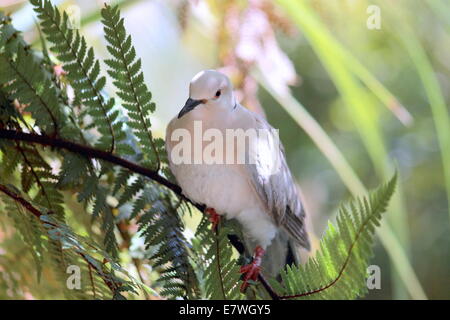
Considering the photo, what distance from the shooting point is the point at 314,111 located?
2.55 meters

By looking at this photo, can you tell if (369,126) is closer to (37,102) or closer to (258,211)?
(258,211)

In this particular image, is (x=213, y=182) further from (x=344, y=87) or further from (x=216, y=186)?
(x=344, y=87)

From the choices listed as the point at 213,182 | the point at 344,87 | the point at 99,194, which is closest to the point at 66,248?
the point at 99,194

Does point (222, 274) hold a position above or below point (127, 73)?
below

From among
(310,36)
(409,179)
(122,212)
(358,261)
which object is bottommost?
(358,261)

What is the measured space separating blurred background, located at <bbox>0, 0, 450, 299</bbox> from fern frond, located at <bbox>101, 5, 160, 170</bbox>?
158 mm

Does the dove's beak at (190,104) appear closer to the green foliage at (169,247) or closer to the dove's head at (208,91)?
the dove's head at (208,91)

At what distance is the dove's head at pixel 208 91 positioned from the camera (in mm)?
649

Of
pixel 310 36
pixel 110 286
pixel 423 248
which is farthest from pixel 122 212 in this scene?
pixel 423 248

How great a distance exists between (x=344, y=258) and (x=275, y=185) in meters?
0.23

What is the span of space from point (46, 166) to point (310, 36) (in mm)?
327

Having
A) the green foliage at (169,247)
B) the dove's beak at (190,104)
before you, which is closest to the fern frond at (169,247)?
the green foliage at (169,247)

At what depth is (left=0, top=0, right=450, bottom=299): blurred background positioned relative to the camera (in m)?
0.78

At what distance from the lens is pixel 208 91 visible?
2.16 ft
